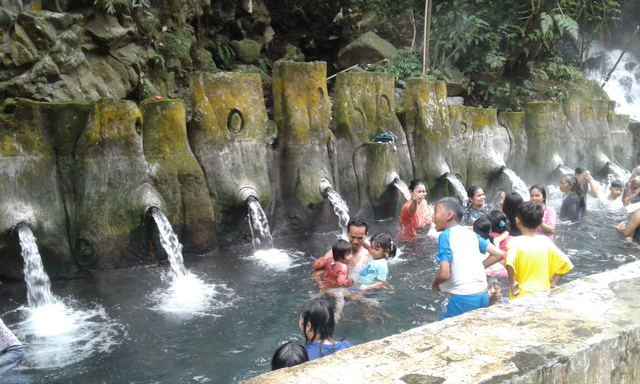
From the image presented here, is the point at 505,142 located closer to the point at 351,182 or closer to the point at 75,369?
the point at 351,182

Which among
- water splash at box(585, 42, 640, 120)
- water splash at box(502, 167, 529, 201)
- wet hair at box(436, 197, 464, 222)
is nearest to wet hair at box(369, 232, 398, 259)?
wet hair at box(436, 197, 464, 222)

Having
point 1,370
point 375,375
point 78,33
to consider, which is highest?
point 78,33

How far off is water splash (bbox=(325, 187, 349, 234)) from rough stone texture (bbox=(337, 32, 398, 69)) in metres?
7.48

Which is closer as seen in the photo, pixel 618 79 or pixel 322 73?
pixel 322 73

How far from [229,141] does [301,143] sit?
3.71 feet

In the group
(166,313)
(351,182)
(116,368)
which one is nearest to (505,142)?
(351,182)

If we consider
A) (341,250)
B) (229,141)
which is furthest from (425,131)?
(341,250)

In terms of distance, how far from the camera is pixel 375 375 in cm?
213

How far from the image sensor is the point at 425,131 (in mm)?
9625

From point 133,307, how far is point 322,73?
454cm

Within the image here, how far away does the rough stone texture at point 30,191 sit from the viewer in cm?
586

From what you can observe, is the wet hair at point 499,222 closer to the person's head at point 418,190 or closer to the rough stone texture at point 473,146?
the person's head at point 418,190

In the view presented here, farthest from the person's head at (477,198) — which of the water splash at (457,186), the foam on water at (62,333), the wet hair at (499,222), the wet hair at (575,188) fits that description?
the foam on water at (62,333)

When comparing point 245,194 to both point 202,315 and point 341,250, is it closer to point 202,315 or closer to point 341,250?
point 202,315
